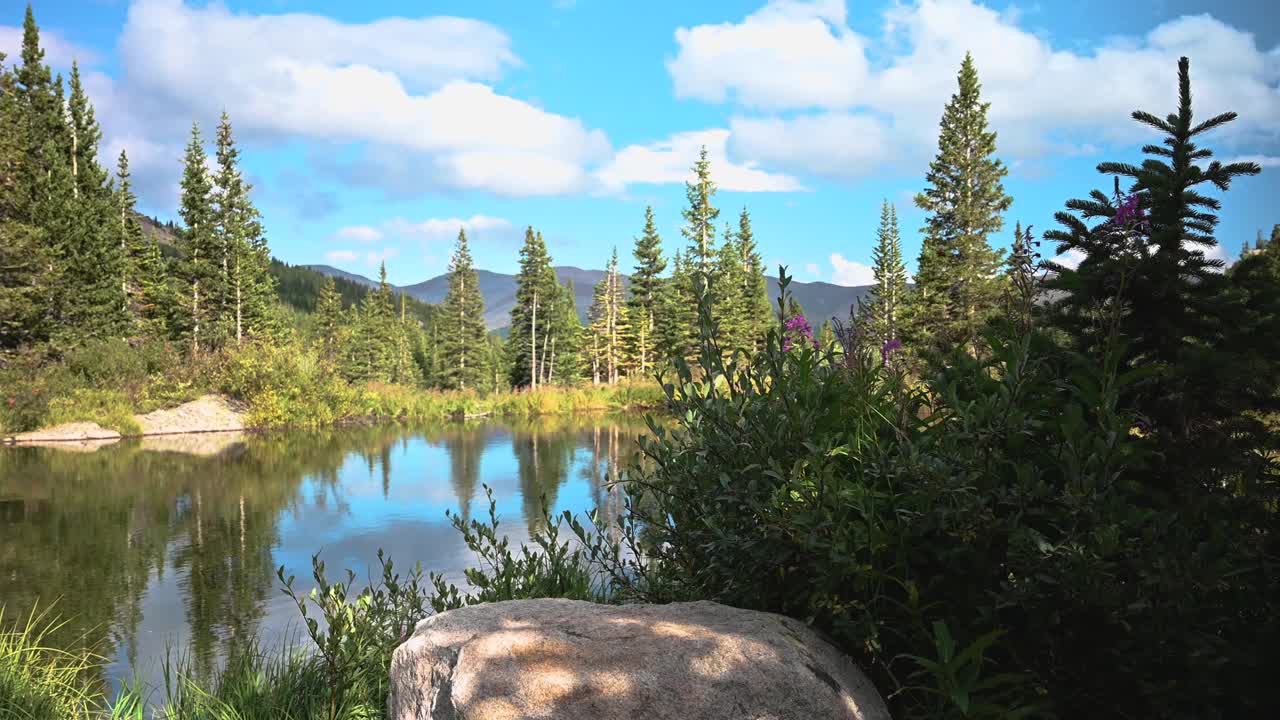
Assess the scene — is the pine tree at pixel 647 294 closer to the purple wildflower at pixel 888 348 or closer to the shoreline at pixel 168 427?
the shoreline at pixel 168 427

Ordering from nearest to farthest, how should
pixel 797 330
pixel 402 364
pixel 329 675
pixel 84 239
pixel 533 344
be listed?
pixel 797 330 < pixel 329 675 < pixel 84 239 < pixel 533 344 < pixel 402 364

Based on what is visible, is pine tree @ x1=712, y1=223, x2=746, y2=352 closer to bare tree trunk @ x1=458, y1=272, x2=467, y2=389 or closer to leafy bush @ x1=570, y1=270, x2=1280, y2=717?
bare tree trunk @ x1=458, y1=272, x2=467, y2=389

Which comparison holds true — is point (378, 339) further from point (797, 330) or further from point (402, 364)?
point (797, 330)

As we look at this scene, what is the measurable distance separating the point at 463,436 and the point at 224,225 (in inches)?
782

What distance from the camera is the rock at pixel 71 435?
23656 mm

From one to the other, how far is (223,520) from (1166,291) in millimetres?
13808

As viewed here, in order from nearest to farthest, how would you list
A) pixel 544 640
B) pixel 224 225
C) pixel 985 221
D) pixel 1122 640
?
pixel 1122 640 → pixel 544 640 → pixel 985 221 → pixel 224 225

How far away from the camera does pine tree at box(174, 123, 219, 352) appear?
3722cm

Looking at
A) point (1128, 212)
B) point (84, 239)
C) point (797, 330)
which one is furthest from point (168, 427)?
point (1128, 212)

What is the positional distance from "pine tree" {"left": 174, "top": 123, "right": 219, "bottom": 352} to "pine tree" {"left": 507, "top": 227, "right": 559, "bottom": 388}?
21.4 m

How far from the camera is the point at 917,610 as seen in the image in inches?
84.8

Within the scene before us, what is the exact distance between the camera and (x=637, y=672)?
7.00 ft

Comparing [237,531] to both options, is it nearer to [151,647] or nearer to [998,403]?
[151,647]

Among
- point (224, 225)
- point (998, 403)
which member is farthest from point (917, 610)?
point (224, 225)
